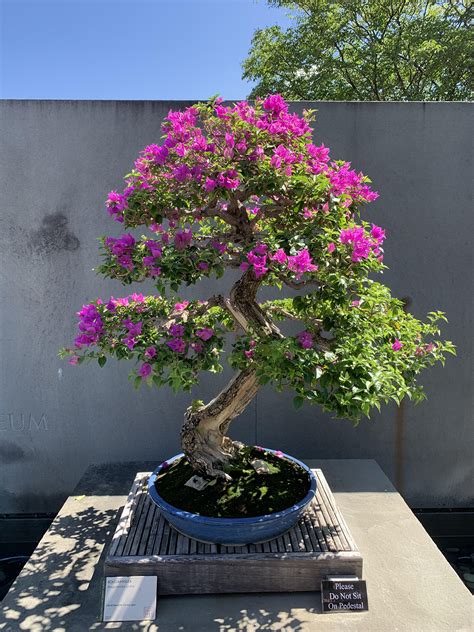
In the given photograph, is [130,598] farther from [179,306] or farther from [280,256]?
[280,256]

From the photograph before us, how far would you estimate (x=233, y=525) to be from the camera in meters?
1.30

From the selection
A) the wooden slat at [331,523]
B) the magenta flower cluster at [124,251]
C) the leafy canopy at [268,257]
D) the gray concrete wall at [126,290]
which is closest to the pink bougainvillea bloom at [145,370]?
the leafy canopy at [268,257]

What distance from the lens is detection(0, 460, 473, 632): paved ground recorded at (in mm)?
1203

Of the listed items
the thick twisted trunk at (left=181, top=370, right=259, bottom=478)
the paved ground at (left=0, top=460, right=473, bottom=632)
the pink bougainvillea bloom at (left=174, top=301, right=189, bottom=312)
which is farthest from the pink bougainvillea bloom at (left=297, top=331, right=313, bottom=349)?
the paved ground at (left=0, top=460, right=473, bottom=632)

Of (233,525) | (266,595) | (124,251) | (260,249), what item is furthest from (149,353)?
(266,595)

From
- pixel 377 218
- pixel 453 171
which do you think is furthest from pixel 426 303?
pixel 453 171

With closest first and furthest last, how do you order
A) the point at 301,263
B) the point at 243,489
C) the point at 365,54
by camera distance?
the point at 301,263 → the point at 243,489 → the point at 365,54

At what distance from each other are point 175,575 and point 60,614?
0.31 m

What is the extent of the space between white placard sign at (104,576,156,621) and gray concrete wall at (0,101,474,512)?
1051 millimetres

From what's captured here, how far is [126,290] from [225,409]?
37.7 inches

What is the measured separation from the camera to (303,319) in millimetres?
1320

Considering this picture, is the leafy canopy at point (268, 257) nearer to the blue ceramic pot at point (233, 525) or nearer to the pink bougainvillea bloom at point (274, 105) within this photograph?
the pink bougainvillea bloom at point (274, 105)

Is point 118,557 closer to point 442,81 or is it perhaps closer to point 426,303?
point 426,303

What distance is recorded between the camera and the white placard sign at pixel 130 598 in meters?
1.22
